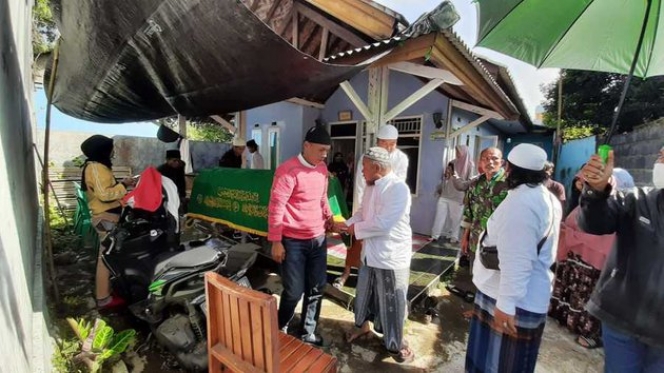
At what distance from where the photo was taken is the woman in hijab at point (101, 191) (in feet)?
9.81

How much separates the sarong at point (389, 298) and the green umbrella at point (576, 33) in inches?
74.4

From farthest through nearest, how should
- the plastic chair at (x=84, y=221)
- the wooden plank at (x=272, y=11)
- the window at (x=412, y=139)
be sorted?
the window at (x=412, y=139), the wooden plank at (x=272, y=11), the plastic chair at (x=84, y=221)

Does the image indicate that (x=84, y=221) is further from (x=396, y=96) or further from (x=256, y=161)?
(x=396, y=96)

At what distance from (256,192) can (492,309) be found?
299 centimetres

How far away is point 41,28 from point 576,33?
9442 mm

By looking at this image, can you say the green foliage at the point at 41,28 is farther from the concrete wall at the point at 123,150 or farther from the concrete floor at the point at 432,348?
the concrete floor at the point at 432,348

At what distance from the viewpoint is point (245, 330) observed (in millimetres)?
1526

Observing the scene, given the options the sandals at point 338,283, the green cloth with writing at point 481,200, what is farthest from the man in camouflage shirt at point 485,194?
the sandals at point 338,283

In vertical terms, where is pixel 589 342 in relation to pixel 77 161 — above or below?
below

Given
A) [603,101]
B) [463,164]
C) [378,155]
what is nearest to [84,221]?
[378,155]

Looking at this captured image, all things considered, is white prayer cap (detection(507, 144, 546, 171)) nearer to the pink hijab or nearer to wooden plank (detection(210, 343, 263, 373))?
wooden plank (detection(210, 343, 263, 373))

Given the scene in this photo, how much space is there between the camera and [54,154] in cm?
864

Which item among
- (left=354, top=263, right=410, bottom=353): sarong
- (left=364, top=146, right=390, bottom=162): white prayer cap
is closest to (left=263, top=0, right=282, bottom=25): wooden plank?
(left=364, top=146, right=390, bottom=162): white prayer cap

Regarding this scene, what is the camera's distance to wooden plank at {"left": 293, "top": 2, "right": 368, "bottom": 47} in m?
4.43
